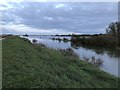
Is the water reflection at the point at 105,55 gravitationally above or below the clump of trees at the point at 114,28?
below

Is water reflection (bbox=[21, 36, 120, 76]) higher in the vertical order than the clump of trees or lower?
lower

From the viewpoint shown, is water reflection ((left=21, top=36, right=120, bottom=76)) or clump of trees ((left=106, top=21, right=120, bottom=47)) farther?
clump of trees ((left=106, top=21, right=120, bottom=47))

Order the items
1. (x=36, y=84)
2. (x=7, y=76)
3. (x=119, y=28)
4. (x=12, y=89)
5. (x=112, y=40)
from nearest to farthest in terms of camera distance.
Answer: (x=12, y=89) < (x=36, y=84) < (x=7, y=76) < (x=112, y=40) < (x=119, y=28)

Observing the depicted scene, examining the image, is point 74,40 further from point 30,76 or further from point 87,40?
point 30,76

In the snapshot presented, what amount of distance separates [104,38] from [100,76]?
154ft

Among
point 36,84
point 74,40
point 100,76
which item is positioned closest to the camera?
point 36,84

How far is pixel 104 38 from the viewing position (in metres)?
58.6

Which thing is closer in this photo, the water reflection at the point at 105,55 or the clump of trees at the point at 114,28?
the water reflection at the point at 105,55

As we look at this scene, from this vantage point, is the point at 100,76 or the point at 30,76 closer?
the point at 30,76

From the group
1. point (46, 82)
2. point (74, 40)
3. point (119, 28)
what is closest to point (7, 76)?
point (46, 82)

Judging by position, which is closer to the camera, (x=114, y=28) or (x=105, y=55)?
(x=105, y=55)

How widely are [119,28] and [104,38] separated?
2509 centimetres

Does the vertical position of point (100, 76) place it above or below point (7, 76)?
below

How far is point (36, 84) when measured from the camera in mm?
7582
